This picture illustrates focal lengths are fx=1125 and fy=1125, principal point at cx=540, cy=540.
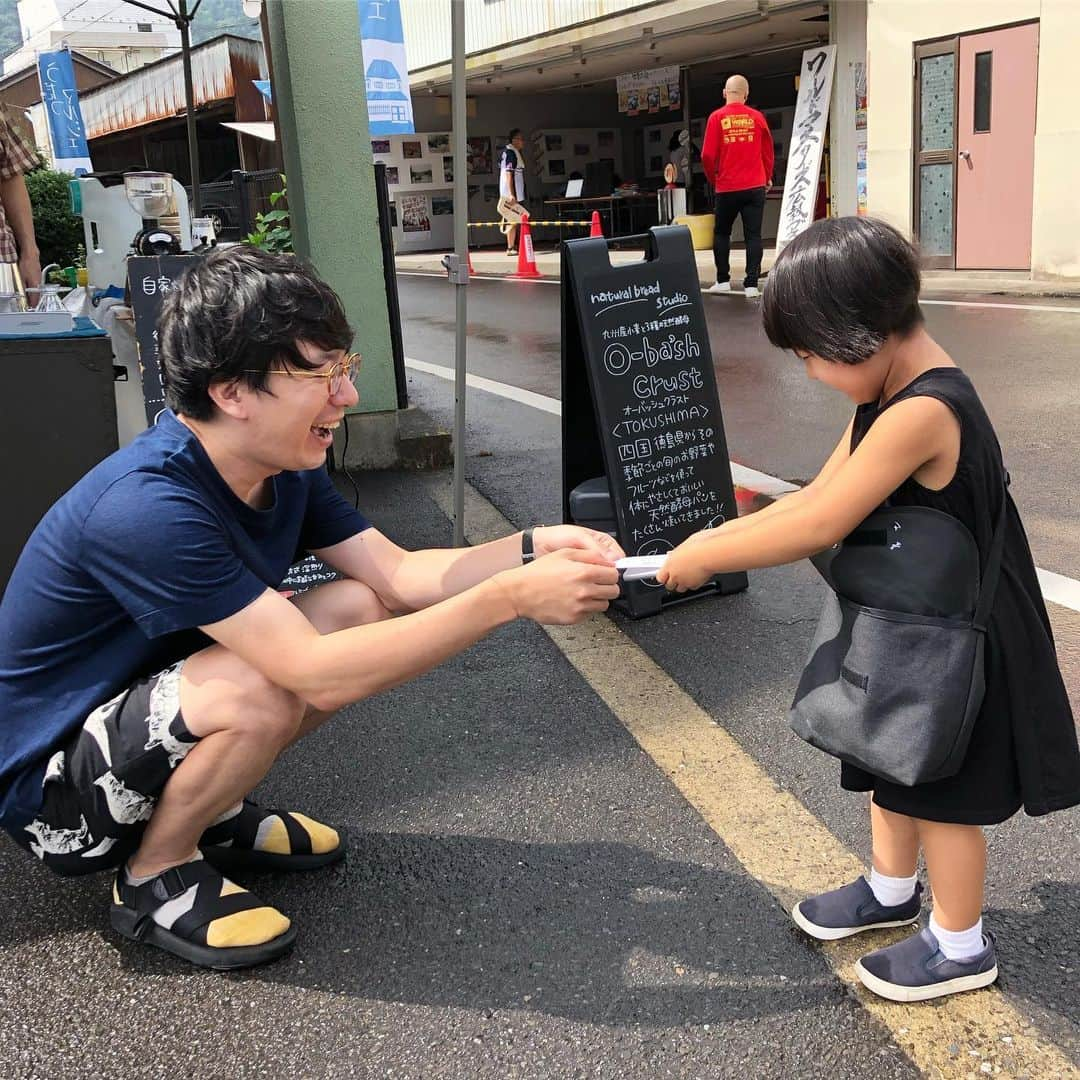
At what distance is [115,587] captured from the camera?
6.73 ft

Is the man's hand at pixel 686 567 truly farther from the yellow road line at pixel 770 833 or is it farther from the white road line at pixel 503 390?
the white road line at pixel 503 390

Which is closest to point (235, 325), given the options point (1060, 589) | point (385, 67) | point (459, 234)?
point (459, 234)

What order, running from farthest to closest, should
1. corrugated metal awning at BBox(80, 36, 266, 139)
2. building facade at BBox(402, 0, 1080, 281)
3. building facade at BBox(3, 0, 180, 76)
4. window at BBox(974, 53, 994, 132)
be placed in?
building facade at BBox(3, 0, 180, 76)
corrugated metal awning at BBox(80, 36, 266, 139)
window at BBox(974, 53, 994, 132)
building facade at BBox(402, 0, 1080, 281)

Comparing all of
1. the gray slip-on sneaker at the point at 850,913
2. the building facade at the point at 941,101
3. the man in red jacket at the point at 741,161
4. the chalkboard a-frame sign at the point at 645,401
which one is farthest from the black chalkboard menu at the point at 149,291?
the man in red jacket at the point at 741,161

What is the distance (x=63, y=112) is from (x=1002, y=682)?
63.1ft

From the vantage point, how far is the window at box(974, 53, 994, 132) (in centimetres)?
1233

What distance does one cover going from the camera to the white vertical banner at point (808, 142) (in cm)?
1443

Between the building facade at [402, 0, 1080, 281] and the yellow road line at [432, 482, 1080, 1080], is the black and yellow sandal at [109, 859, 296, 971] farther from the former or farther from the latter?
the building facade at [402, 0, 1080, 281]

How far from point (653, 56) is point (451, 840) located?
20.2 m

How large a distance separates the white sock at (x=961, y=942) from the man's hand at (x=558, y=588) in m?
0.87

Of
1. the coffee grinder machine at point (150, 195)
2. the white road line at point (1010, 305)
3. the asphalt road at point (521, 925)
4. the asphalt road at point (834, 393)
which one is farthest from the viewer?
the white road line at point (1010, 305)

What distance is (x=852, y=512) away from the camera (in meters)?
1.88

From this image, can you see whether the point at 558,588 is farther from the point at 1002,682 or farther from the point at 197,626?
the point at 1002,682

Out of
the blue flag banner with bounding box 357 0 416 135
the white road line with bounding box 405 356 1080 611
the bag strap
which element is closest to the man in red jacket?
the blue flag banner with bounding box 357 0 416 135
